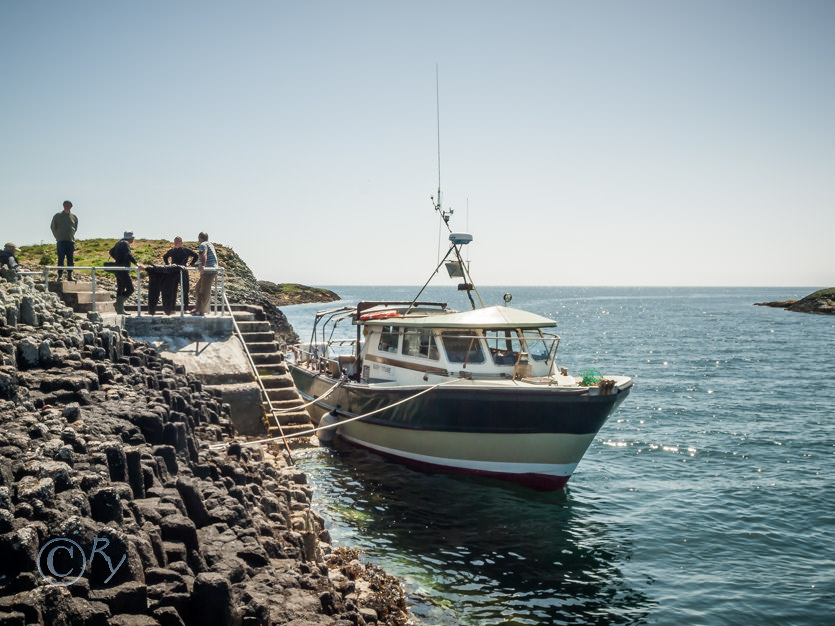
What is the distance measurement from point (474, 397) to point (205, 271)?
722cm

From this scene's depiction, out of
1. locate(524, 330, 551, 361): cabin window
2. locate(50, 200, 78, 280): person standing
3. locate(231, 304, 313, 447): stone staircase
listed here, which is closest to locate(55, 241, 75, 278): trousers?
locate(50, 200, 78, 280): person standing

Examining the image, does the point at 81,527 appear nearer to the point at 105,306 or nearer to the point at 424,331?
the point at 424,331

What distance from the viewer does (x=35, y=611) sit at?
170 inches

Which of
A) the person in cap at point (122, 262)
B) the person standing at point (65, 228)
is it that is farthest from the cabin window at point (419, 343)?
the person standing at point (65, 228)

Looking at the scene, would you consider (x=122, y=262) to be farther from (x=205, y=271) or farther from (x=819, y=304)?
(x=819, y=304)

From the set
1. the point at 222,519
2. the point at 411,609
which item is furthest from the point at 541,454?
the point at 222,519

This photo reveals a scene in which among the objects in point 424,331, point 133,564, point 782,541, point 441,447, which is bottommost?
point 782,541

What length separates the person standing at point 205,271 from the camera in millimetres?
15922

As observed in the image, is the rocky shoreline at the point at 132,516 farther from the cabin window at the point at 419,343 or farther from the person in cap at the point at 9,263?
the cabin window at the point at 419,343

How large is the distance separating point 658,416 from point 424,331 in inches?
454

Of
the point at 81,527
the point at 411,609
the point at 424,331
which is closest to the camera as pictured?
the point at 81,527

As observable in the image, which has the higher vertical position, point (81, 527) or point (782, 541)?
point (81, 527)

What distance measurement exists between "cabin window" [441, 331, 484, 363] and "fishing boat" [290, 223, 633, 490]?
0.02 metres

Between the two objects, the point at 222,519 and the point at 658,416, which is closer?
the point at 222,519
